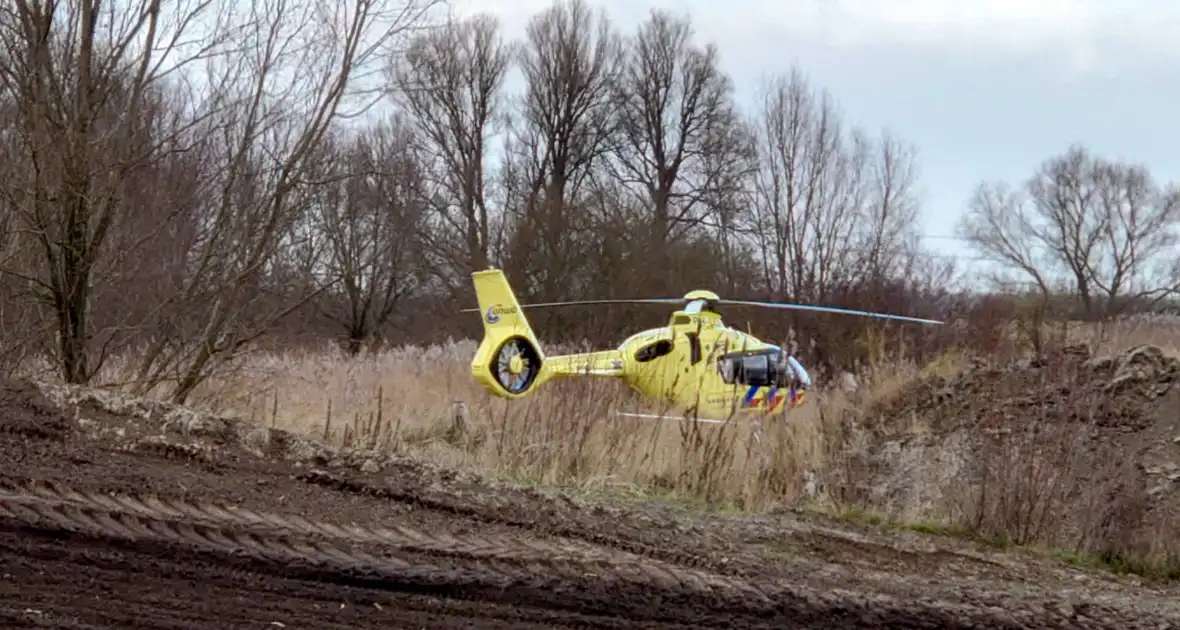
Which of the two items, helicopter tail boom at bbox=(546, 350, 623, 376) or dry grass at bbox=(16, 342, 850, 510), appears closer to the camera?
dry grass at bbox=(16, 342, 850, 510)

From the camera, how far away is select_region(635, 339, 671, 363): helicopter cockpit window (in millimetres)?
13836

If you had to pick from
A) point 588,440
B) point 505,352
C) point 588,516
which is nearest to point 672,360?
point 505,352

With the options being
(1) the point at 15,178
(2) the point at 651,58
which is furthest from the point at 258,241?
(2) the point at 651,58

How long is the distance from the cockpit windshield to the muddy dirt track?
22.4 ft

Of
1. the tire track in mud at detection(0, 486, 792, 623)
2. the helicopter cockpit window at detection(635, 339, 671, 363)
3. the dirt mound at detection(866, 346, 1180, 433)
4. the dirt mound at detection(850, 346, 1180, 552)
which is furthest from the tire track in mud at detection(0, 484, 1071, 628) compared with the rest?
the helicopter cockpit window at detection(635, 339, 671, 363)

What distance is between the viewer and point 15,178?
7.70m

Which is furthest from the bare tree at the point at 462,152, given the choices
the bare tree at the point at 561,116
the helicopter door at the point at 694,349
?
the helicopter door at the point at 694,349

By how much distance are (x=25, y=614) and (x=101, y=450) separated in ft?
6.74

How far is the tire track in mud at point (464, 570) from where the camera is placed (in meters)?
4.09

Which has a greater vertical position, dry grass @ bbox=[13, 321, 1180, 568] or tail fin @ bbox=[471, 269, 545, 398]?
tail fin @ bbox=[471, 269, 545, 398]

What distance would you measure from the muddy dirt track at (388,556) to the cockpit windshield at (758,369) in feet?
22.4

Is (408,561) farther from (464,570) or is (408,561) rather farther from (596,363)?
(596,363)

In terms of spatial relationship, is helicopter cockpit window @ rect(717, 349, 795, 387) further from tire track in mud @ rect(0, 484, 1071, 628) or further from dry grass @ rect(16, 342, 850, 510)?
tire track in mud @ rect(0, 484, 1071, 628)

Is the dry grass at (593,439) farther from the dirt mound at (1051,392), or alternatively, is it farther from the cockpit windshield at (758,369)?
the cockpit windshield at (758,369)
